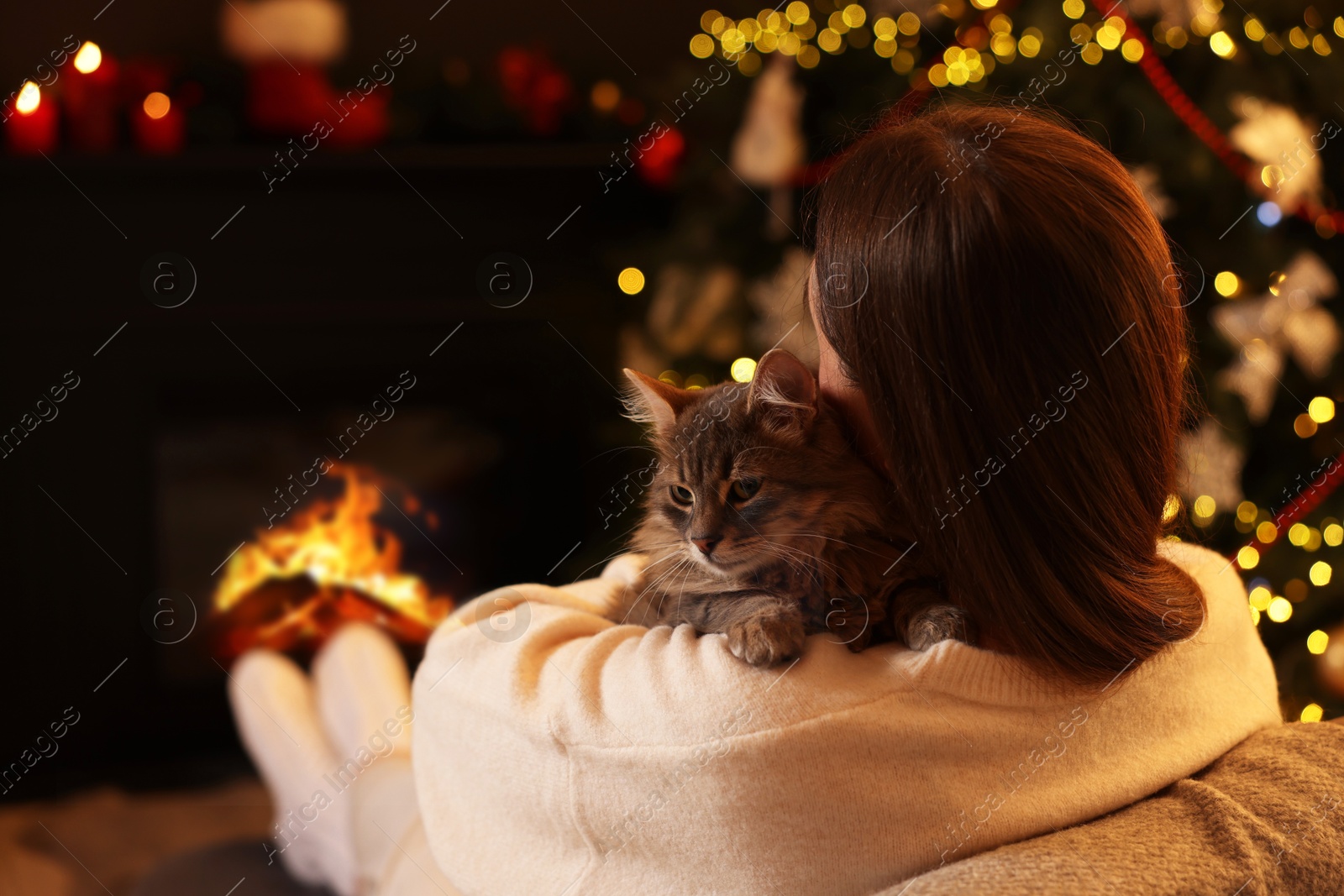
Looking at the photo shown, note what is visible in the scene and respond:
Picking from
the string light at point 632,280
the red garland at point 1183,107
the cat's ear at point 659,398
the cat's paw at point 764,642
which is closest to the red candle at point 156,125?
the string light at point 632,280

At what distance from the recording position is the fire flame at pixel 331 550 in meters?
3.22

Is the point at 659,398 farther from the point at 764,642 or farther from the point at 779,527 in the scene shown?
the point at 764,642

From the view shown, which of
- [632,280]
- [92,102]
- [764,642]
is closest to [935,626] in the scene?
[764,642]

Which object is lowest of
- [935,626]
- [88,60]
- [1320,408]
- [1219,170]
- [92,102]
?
[1320,408]

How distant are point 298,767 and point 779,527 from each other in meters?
1.22

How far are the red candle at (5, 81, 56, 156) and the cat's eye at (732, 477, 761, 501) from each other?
2772mm

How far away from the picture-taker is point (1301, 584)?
2.30m

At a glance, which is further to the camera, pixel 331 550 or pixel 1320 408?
pixel 331 550

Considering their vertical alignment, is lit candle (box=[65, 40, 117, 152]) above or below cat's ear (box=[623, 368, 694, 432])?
above

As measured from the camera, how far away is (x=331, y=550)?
3227 mm

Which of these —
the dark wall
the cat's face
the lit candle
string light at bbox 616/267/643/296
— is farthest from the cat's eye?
the lit candle

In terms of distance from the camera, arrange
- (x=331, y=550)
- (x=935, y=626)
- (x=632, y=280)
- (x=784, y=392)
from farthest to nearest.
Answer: (x=331, y=550) < (x=632, y=280) < (x=784, y=392) < (x=935, y=626)

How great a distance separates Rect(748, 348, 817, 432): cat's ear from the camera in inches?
43.1

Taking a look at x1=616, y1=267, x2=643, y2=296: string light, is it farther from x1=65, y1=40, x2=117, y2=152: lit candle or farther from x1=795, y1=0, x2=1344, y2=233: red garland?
x1=65, y1=40, x2=117, y2=152: lit candle
